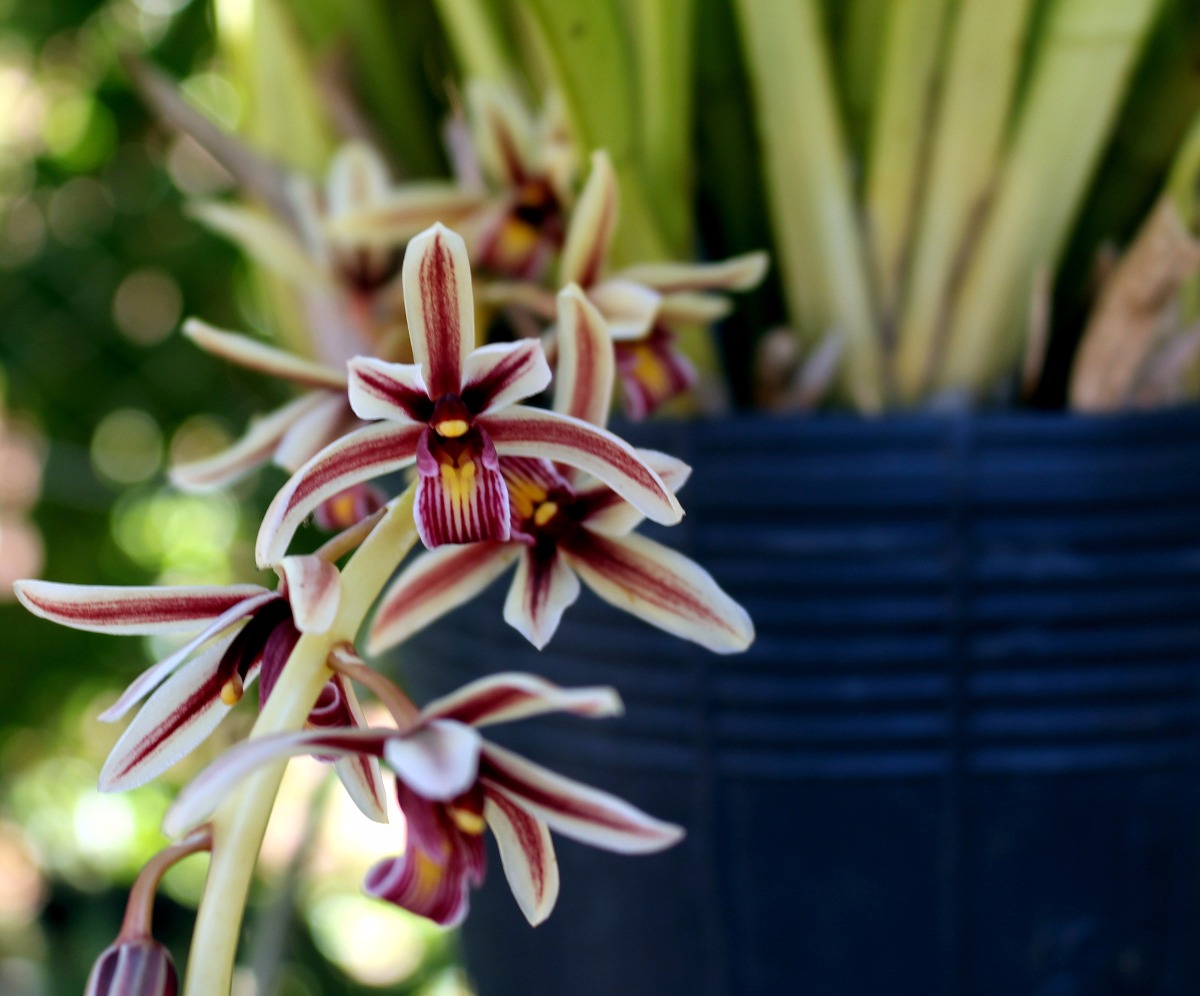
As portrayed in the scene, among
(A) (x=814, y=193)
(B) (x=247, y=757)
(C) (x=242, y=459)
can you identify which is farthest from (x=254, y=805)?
(A) (x=814, y=193)

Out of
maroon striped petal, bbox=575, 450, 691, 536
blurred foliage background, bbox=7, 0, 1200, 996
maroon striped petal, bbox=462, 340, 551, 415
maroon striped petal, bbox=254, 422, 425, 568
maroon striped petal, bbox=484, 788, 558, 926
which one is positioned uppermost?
maroon striped petal, bbox=462, 340, 551, 415

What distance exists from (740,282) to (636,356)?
32 millimetres

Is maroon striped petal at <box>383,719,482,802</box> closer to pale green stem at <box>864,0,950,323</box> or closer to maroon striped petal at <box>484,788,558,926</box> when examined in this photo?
maroon striped petal at <box>484,788,558,926</box>

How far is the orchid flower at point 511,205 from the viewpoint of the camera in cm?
33

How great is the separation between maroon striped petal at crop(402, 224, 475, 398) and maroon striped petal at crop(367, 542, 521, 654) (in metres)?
0.05

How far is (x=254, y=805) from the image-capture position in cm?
17

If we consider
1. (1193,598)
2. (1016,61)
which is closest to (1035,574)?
(1193,598)

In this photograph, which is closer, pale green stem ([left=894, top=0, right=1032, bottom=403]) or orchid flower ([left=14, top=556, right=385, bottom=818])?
orchid flower ([left=14, top=556, right=385, bottom=818])

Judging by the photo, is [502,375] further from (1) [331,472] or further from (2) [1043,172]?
(2) [1043,172]

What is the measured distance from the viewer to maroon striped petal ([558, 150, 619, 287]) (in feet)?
0.89

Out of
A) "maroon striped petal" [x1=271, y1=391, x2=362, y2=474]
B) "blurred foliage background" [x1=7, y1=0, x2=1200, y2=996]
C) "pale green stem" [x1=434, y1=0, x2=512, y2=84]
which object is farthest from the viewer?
"blurred foliage background" [x1=7, y1=0, x2=1200, y2=996]

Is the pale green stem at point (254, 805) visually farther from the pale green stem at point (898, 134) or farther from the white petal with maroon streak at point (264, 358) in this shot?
the pale green stem at point (898, 134)

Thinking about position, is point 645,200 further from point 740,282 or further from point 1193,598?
point 1193,598

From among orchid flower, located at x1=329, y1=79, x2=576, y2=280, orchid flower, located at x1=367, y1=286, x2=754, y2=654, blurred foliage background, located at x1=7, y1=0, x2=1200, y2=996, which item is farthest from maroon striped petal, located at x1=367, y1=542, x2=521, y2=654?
blurred foliage background, located at x1=7, y1=0, x2=1200, y2=996
